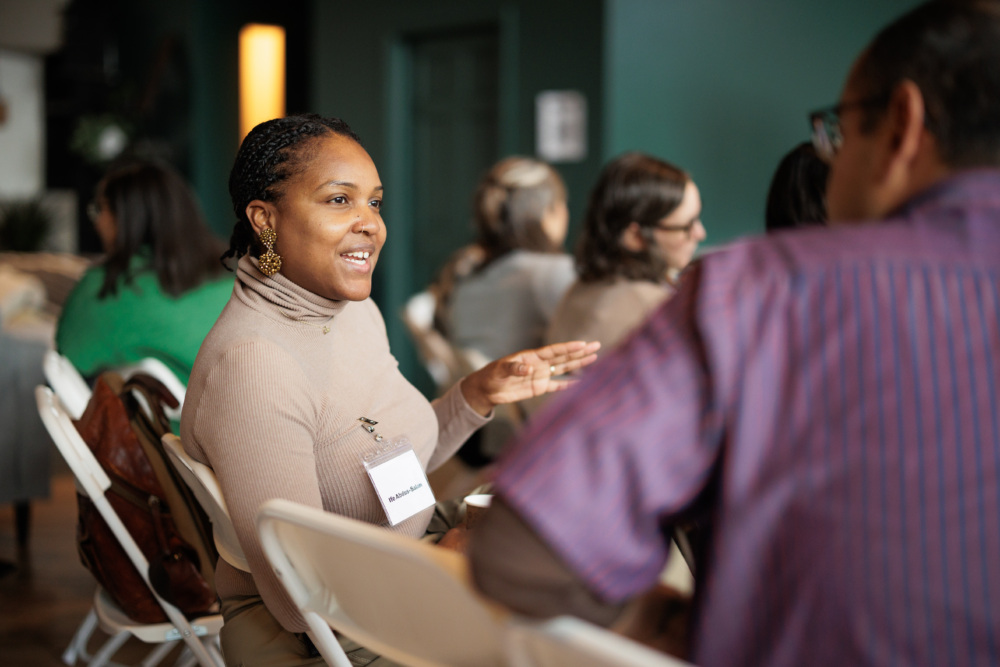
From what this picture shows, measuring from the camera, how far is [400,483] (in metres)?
1.37

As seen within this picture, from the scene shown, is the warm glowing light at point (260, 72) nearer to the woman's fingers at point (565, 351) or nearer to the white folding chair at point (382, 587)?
the woman's fingers at point (565, 351)

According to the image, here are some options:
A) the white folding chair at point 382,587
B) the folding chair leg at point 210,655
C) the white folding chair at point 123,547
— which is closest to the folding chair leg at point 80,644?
the folding chair leg at point 210,655

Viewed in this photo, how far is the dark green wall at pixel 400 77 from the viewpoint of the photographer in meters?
5.54

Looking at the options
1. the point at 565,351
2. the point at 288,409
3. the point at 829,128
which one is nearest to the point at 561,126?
the point at 565,351

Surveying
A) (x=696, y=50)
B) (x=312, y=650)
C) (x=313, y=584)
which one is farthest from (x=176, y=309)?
(x=696, y=50)

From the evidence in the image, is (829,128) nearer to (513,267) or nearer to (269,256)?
(269,256)

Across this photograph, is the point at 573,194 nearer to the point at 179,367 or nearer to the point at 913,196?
the point at 179,367

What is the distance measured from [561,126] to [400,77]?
5.06 feet

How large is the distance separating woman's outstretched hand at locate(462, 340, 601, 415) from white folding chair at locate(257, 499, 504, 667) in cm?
64

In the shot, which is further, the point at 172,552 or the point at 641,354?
the point at 172,552

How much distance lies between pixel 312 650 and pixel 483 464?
6.88 ft

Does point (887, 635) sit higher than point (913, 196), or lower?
lower

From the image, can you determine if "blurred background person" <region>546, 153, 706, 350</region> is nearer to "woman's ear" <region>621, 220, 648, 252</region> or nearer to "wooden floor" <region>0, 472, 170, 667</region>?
"woman's ear" <region>621, 220, 648, 252</region>

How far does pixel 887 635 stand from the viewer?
0.68 meters
